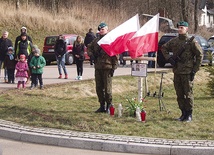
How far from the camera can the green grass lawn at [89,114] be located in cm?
904

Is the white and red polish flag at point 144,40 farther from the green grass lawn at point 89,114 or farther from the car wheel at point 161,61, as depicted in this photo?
the car wheel at point 161,61

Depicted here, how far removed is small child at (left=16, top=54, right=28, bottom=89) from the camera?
14.8 m

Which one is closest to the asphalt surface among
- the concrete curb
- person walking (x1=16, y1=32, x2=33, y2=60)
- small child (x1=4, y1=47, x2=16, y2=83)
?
the concrete curb

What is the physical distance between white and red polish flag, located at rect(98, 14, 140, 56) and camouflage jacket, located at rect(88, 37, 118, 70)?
0.70 ft

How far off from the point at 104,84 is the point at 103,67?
396mm

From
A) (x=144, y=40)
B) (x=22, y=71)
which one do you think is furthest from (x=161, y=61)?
(x=144, y=40)

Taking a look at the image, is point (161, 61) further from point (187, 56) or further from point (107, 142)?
point (107, 142)

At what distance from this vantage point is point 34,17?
1422 inches

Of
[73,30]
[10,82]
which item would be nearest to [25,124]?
[10,82]

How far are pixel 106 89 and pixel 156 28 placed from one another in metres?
1.70

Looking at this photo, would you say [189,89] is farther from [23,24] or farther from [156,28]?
[23,24]

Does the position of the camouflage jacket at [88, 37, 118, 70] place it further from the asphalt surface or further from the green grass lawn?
the asphalt surface

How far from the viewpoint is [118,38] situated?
408 inches

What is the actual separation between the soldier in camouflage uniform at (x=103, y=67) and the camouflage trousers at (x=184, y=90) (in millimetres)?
1403
